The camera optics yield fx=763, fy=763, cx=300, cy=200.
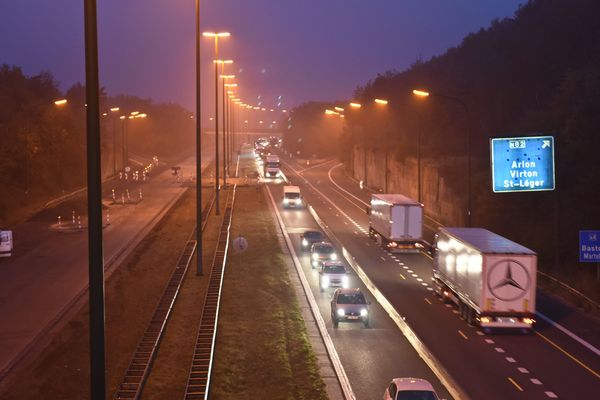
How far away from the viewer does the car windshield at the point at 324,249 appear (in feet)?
142

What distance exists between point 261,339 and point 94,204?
17.0m

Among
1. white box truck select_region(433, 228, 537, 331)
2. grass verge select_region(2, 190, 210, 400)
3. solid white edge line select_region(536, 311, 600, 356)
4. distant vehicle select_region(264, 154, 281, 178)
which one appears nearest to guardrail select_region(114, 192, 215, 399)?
grass verge select_region(2, 190, 210, 400)

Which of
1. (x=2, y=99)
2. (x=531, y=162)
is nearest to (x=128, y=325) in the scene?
(x=531, y=162)

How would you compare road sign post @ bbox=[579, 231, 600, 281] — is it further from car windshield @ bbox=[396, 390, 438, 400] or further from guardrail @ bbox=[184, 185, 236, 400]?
car windshield @ bbox=[396, 390, 438, 400]

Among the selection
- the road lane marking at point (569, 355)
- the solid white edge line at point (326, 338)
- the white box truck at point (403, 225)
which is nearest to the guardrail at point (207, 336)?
the solid white edge line at point (326, 338)

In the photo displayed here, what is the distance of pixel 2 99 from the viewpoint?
8956 centimetres

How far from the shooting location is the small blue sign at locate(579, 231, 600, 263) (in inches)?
1224

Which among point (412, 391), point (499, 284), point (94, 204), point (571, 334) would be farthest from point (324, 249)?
point (94, 204)

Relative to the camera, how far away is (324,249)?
43594mm

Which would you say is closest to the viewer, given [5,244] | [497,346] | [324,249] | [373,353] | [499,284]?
[373,353]

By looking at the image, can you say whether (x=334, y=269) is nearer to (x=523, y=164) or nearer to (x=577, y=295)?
(x=523, y=164)

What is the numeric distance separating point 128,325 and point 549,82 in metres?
57.7

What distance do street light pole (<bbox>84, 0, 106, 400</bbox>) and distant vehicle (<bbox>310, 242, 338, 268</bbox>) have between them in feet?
103

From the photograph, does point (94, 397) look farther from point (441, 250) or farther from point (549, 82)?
point (549, 82)
